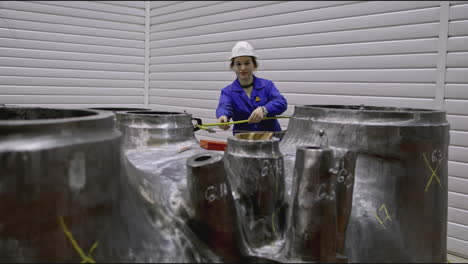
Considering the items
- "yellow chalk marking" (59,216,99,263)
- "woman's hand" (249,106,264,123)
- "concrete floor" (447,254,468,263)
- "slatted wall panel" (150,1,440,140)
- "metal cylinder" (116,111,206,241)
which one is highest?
"slatted wall panel" (150,1,440,140)

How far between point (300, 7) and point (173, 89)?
2.86m

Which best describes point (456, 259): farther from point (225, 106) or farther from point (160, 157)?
point (160, 157)

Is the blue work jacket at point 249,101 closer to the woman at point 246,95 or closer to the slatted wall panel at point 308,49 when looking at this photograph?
the woman at point 246,95

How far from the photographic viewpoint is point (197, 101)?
256 inches

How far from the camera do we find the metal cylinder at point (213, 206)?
1610mm

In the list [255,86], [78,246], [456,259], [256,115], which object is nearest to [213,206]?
[78,246]

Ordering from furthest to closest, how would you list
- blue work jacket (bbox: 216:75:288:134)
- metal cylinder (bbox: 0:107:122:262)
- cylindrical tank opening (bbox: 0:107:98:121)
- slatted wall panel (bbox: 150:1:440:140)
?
slatted wall panel (bbox: 150:1:440:140) → blue work jacket (bbox: 216:75:288:134) → cylindrical tank opening (bbox: 0:107:98:121) → metal cylinder (bbox: 0:107:122:262)

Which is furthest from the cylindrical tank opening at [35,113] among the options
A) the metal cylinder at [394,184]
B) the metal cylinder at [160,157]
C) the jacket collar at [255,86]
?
the jacket collar at [255,86]

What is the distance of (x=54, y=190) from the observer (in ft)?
4.00

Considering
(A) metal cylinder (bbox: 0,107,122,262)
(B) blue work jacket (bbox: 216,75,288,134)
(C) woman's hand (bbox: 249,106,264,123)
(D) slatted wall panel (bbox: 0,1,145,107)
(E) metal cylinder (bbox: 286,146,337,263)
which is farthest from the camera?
(D) slatted wall panel (bbox: 0,1,145,107)

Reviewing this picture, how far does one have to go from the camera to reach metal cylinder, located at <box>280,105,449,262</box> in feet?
5.99

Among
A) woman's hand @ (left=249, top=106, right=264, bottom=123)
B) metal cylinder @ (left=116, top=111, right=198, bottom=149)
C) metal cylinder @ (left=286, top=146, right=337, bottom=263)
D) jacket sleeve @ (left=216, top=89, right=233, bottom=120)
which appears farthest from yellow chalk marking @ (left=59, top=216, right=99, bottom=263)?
jacket sleeve @ (left=216, top=89, right=233, bottom=120)

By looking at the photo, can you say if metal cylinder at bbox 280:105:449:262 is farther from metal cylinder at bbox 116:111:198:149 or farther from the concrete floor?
the concrete floor

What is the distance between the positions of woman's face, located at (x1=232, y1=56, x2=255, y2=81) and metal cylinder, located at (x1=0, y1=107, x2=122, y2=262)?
250 cm
